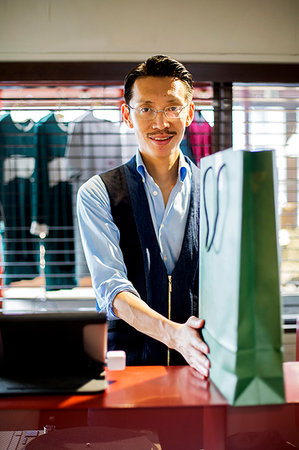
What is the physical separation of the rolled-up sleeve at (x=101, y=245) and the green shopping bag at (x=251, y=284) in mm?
556

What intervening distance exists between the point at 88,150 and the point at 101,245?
229cm

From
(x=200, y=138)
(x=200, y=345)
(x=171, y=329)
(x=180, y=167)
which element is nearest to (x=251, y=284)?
(x=200, y=345)

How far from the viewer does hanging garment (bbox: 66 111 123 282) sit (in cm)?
356

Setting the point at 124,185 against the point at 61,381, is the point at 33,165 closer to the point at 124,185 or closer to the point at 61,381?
the point at 124,185

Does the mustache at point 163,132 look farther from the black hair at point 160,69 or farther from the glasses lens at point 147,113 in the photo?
the black hair at point 160,69

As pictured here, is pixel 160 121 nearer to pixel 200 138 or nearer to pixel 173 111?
pixel 173 111

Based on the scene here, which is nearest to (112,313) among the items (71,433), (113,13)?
(71,433)

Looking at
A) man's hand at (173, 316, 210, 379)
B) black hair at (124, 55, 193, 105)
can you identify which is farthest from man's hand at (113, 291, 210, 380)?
black hair at (124, 55, 193, 105)

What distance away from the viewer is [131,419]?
84 cm

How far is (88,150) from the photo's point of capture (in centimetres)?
361

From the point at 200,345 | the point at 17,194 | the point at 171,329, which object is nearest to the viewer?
the point at 200,345

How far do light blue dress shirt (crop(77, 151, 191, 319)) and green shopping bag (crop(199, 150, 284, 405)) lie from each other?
56 centimetres

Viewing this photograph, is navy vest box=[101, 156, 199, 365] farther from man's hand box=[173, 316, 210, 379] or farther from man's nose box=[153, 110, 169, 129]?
man's hand box=[173, 316, 210, 379]

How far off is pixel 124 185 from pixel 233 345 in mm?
930
